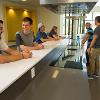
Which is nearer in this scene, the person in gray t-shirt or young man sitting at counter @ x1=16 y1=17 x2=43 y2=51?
young man sitting at counter @ x1=16 y1=17 x2=43 y2=51

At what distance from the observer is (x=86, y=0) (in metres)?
2.69

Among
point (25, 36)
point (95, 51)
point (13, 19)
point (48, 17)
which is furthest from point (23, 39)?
point (48, 17)

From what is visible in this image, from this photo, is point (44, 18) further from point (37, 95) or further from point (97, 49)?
point (37, 95)

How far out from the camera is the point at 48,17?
1044cm

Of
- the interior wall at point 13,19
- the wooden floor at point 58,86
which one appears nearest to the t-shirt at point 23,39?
the wooden floor at point 58,86

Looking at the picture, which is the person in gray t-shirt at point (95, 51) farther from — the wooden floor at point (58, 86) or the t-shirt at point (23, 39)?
the wooden floor at point (58, 86)

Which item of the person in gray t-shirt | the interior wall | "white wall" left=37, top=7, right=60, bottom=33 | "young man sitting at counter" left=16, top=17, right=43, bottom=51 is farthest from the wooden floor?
"white wall" left=37, top=7, right=60, bottom=33

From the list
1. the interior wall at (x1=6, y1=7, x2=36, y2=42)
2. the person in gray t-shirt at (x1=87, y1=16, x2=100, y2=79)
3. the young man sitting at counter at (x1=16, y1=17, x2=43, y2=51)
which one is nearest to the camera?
the young man sitting at counter at (x1=16, y1=17, x2=43, y2=51)

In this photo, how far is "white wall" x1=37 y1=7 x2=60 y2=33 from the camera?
10352mm

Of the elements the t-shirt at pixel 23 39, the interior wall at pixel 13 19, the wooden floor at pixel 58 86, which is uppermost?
the interior wall at pixel 13 19

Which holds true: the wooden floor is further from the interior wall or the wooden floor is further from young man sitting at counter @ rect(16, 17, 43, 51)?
the interior wall

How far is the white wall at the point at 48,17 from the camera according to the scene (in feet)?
34.0

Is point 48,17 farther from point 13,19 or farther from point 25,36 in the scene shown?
point 25,36

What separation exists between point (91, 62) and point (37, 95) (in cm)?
323
